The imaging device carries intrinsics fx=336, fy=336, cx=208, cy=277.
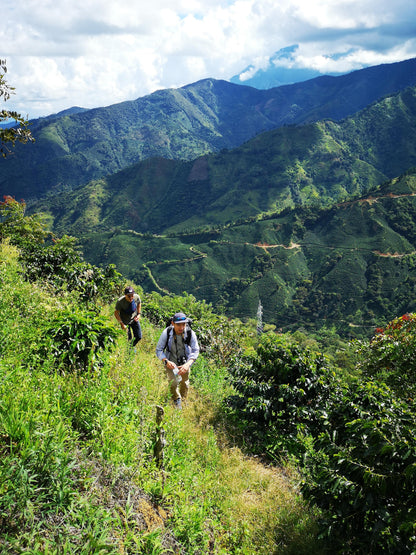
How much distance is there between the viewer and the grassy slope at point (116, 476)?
89.2 inches

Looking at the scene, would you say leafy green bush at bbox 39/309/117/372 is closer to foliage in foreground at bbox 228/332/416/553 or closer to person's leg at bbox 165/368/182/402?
person's leg at bbox 165/368/182/402

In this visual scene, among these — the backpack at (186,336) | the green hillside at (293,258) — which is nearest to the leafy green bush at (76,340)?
the backpack at (186,336)

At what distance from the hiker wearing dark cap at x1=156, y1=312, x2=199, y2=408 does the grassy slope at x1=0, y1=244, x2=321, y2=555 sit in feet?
1.28

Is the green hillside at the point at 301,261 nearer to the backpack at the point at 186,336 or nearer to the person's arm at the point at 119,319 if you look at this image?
the person's arm at the point at 119,319

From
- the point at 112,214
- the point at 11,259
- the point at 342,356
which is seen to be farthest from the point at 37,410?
the point at 112,214

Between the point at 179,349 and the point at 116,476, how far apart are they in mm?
2879

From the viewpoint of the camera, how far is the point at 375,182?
183 metres

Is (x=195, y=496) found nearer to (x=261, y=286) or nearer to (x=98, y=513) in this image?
(x=98, y=513)

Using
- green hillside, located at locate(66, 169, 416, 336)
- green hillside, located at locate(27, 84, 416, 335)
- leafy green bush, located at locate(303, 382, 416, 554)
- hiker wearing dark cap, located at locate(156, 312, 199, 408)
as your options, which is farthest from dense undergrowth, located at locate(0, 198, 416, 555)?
green hillside, located at locate(27, 84, 416, 335)

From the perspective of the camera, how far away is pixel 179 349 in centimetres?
572

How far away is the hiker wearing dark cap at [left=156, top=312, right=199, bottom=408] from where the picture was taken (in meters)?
5.55

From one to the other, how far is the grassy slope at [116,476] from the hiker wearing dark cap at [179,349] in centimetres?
39

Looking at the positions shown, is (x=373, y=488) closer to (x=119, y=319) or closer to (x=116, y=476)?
(x=116, y=476)

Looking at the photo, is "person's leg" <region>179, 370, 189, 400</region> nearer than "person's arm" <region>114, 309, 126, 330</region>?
Yes
